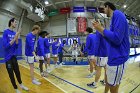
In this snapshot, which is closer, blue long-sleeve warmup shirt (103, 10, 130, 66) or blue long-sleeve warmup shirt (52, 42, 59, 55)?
blue long-sleeve warmup shirt (103, 10, 130, 66)

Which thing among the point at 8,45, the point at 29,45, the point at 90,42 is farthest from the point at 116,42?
the point at 90,42

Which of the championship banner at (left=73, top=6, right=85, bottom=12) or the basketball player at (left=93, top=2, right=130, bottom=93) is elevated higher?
the championship banner at (left=73, top=6, right=85, bottom=12)

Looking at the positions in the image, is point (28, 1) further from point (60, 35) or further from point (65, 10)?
point (60, 35)

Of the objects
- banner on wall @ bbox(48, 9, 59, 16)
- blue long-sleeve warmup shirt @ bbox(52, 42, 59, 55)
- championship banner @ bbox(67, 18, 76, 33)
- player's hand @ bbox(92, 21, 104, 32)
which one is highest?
banner on wall @ bbox(48, 9, 59, 16)

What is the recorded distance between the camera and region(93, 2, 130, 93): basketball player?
1967 mm

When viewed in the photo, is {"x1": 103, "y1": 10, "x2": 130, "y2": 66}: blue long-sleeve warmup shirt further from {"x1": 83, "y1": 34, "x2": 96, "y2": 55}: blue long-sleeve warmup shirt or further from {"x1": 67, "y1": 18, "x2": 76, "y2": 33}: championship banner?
{"x1": 67, "y1": 18, "x2": 76, "y2": 33}: championship banner

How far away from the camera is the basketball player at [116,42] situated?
1.97 meters

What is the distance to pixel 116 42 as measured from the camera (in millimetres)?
1986

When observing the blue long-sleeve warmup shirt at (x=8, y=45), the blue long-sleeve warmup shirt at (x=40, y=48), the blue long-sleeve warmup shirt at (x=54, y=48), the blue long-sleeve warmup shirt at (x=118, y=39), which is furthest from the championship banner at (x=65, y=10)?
the blue long-sleeve warmup shirt at (x=118, y=39)

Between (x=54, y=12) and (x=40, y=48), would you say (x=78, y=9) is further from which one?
(x=40, y=48)

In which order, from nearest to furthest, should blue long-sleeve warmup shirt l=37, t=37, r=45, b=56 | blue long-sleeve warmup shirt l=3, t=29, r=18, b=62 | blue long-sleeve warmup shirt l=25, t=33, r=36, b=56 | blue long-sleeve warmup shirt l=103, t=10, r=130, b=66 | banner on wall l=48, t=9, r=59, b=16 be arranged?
1. blue long-sleeve warmup shirt l=103, t=10, r=130, b=66
2. blue long-sleeve warmup shirt l=3, t=29, r=18, b=62
3. blue long-sleeve warmup shirt l=25, t=33, r=36, b=56
4. blue long-sleeve warmup shirt l=37, t=37, r=45, b=56
5. banner on wall l=48, t=9, r=59, b=16

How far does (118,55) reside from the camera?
208cm

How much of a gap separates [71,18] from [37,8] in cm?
494

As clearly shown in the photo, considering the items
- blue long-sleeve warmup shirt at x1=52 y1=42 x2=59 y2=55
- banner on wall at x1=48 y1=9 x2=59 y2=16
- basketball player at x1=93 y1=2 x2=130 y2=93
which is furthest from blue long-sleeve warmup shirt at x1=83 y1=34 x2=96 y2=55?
banner on wall at x1=48 y1=9 x2=59 y2=16
